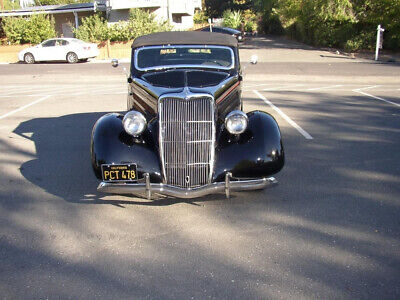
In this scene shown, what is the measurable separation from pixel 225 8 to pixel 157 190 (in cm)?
5616

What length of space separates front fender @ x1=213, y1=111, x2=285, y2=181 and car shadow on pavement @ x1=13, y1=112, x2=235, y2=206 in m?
0.61

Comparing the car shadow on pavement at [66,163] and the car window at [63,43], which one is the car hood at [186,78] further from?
the car window at [63,43]

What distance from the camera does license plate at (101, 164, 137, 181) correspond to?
4.24 meters

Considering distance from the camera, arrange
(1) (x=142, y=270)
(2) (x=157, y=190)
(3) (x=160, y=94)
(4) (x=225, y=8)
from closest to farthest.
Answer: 1. (1) (x=142, y=270)
2. (2) (x=157, y=190)
3. (3) (x=160, y=94)
4. (4) (x=225, y=8)

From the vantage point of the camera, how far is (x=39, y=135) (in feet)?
25.7

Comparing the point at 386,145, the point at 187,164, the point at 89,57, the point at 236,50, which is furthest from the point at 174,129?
the point at 89,57

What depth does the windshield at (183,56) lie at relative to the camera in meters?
5.91

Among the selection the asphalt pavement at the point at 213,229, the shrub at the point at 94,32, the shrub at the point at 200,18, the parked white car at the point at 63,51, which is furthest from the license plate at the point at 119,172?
the shrub at the point at 200,18

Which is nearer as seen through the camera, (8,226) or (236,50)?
(8,226)

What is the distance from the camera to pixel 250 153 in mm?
4375

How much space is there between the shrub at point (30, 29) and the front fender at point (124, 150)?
28.0 metres

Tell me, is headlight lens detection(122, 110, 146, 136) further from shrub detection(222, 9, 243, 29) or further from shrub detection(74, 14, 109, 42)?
shrub detection(222, 9, 243, 29)

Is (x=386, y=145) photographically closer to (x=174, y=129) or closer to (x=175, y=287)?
(x=174, y=129)

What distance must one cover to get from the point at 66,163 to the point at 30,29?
27.0 m
